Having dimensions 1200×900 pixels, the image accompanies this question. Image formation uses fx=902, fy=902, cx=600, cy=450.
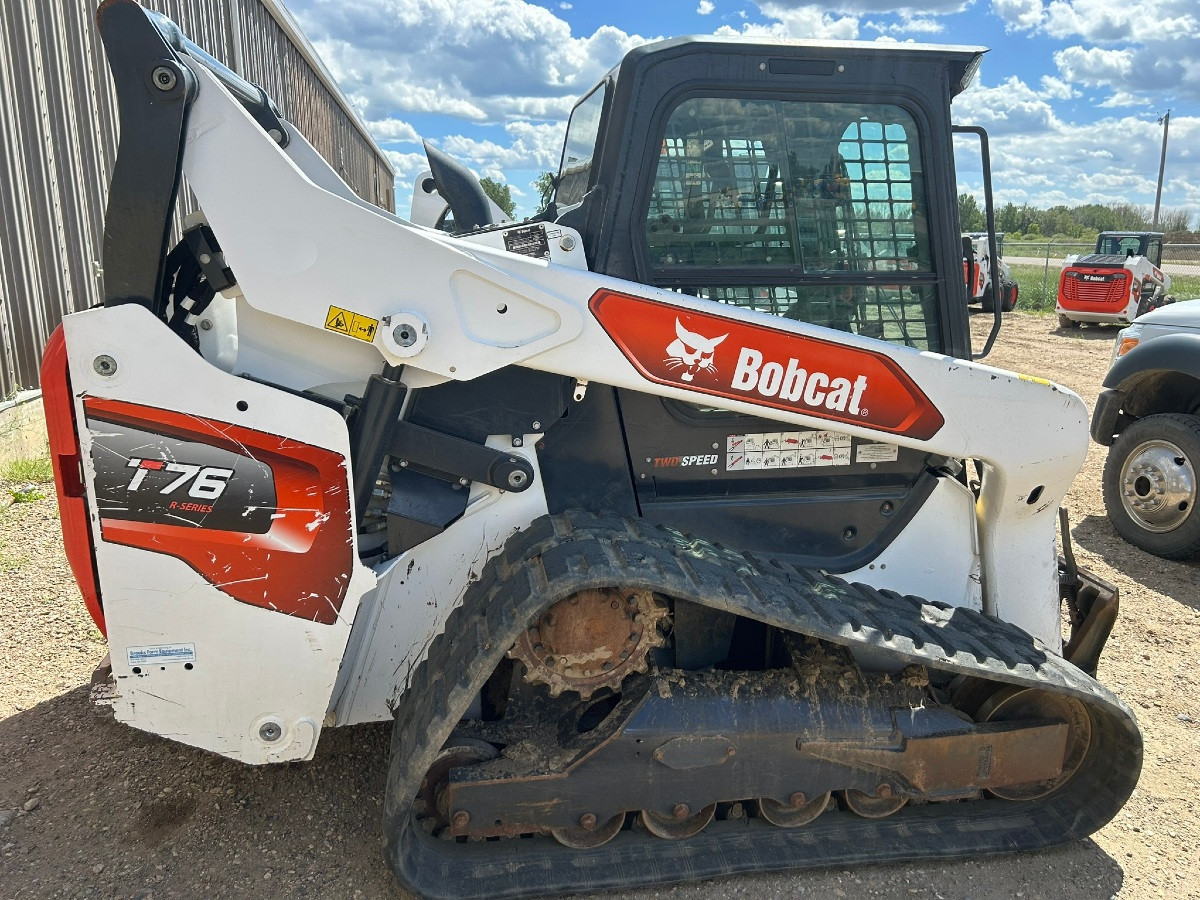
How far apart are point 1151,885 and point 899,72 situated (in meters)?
2.65

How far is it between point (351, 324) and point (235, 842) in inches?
66.3

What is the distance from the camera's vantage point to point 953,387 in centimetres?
280

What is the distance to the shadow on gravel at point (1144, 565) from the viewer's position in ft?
16.9

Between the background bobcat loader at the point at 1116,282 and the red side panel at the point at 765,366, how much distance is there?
59.3ft

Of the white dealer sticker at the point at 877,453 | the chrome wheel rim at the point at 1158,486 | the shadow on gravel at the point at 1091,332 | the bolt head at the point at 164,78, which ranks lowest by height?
the shadow on gravel at the point at 1091,332

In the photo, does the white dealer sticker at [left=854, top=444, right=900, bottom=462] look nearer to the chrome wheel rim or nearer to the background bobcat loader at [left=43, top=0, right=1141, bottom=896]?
the background bobcat loader at [left=43, top=0, right=1141, bottom=896]

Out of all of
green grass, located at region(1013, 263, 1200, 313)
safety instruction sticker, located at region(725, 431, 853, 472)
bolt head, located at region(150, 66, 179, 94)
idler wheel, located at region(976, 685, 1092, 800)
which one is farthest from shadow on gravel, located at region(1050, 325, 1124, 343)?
bolt head, located at region(150, 66, 179, 94)

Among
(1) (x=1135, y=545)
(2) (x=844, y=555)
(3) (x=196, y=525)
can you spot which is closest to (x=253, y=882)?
(3) (x=196, y=525)

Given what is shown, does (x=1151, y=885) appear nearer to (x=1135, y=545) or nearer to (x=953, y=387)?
(x=953, y=387)

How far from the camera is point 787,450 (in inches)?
118

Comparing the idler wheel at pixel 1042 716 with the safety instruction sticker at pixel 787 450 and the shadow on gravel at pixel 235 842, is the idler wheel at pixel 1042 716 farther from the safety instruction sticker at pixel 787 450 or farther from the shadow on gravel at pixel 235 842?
the safety instruction sticker at pixel 787 450

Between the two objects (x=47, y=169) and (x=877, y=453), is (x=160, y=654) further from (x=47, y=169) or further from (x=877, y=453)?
Answer: (x=47, y=169)

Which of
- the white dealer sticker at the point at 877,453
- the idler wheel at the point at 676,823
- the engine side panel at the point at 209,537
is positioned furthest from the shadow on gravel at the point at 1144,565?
the engine side panel at the point at 209,537

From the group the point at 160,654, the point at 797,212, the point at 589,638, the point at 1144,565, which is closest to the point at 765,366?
the point at 797,212
